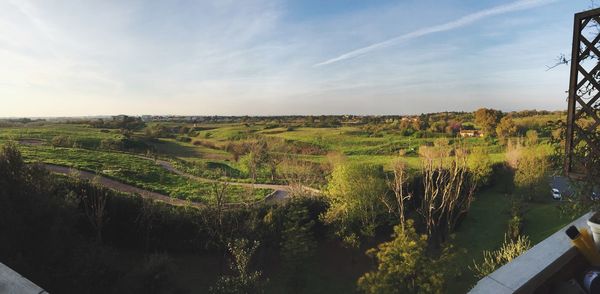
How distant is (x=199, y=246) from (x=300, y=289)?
4.88 metres

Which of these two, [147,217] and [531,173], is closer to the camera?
[147,217]

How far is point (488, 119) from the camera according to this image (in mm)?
55469

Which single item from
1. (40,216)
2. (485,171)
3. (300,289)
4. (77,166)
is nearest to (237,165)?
(77,166)

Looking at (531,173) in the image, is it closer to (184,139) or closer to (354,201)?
(354,201)

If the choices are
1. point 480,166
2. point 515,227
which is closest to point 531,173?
point 480,166

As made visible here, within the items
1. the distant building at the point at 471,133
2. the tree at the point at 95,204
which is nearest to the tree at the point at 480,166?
the tree at the point at 95,204

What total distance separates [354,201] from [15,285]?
54.6 ft

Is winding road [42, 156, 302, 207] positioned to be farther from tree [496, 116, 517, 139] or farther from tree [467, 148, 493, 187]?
tree [496, 116, 517, 139]

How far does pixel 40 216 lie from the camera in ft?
30.4

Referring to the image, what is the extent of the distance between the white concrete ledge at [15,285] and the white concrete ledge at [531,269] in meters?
1.89

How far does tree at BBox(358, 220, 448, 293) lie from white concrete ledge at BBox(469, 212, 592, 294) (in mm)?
8115

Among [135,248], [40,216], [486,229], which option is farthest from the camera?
[486,229]

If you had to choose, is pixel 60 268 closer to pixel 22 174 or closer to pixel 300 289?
pixel 22 174

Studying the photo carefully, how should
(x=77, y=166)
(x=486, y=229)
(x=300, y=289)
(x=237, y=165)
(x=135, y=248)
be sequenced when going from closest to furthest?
(x=300, y=289) → (x=135, y=248) → (x=486, y=229) → (x=77, y=166) → (x=237, y=165)
